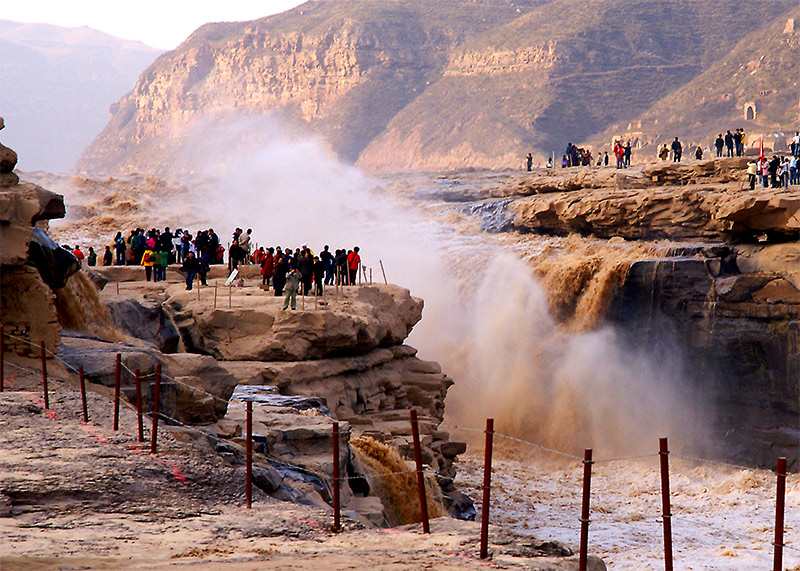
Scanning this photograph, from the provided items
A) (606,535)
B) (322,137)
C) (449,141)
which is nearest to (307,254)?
(606,535)

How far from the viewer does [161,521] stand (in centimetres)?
808

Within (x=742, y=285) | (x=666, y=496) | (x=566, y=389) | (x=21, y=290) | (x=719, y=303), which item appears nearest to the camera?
(x=666, y=496)

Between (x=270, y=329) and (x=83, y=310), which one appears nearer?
(x=83, y=310)

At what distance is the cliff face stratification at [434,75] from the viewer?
10638 centimetres

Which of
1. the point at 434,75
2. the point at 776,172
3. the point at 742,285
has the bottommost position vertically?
the point at 742,285

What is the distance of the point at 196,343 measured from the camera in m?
20.4

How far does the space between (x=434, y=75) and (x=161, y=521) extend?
122 metres

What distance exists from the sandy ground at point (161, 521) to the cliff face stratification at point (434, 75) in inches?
3209

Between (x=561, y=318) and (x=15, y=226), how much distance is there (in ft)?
64.8

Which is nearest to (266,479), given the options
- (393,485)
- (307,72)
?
(393,485)

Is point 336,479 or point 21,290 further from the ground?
point 21,290

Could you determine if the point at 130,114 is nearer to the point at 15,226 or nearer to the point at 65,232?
the point at 65,232

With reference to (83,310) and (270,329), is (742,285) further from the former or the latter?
(83,310)

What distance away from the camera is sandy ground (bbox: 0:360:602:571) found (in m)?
6.96
